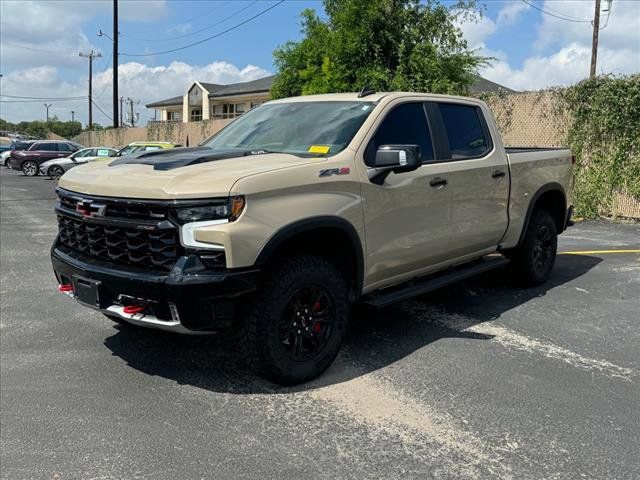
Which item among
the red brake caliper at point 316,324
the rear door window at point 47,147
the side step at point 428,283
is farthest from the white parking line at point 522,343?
the rear door window at point 47,147

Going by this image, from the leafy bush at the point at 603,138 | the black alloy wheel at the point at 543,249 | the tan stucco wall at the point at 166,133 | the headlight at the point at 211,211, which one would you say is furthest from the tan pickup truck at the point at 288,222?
the tan stucco wall at the point at 166,133

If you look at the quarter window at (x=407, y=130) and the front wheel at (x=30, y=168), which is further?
the front wheel at (x=30, y=168)

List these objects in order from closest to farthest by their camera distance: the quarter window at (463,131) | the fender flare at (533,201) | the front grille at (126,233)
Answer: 1. the front grille at (126,233)
2. the quarter window at (463,131)
3. the fender flare at (533,201)

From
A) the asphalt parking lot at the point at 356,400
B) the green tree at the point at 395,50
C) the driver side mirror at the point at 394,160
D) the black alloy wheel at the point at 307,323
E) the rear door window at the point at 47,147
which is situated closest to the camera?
the asphalt parking lot at the point at 356,400

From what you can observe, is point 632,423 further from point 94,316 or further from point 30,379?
point 94,316

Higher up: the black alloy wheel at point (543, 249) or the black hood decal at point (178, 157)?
the black hood decal at point (178, 157)

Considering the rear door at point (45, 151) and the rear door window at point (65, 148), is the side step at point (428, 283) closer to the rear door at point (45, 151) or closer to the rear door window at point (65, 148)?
the rear door at point (45, 151)

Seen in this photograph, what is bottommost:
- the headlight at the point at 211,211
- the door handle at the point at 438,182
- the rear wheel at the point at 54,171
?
Result: the rear wheel at the point at 54,171

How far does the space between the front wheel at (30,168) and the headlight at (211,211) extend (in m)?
28.1

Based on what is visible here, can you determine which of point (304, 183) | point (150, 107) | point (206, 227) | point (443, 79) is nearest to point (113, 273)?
point (206, 227)

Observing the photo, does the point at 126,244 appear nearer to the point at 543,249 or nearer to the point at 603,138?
the point at 543,249

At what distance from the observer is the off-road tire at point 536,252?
6387 mm

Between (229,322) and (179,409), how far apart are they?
2.11 ft

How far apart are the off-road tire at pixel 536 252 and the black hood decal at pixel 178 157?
326cm
